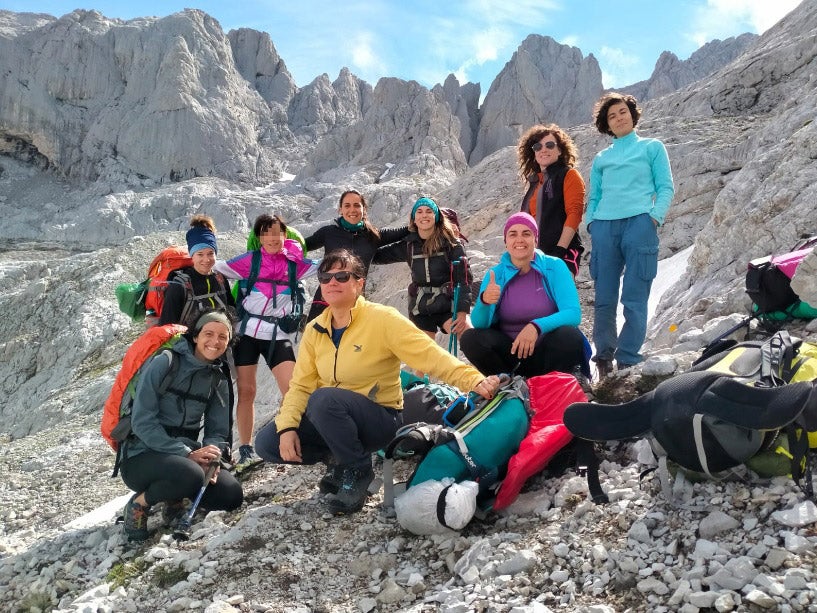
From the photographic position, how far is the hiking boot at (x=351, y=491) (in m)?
4.54

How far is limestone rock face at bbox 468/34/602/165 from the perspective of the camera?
83.3m

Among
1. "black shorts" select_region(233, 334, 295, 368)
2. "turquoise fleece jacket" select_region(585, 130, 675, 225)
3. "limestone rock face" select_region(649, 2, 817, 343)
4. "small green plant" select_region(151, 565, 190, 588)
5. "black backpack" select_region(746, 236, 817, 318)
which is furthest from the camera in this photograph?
"limestone rock face" select_region(649, 2, 817, 343)

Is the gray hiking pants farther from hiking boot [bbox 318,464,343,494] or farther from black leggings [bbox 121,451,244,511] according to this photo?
black leggings [bbox 121,451,244,511]

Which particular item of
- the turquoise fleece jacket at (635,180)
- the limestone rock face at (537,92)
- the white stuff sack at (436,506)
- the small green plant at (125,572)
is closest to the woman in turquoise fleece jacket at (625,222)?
the turquoise fleece jacket at (635,180)

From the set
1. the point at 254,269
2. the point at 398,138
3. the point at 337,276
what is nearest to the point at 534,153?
the point at 337,276

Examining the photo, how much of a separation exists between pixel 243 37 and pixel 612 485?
347ft

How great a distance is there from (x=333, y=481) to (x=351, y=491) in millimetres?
199

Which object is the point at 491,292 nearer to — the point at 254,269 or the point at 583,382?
the point at 583,382

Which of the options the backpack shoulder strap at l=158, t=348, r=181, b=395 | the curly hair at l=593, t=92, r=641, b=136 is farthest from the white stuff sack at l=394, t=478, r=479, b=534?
the curly hair at l=593, t=92, r=641, b=136

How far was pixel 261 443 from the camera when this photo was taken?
5035 millimetres

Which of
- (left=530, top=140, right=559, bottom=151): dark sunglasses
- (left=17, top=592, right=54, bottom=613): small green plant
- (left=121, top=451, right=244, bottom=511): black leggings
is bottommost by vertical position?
(left=17, top=592, right=54, bottom=613): small green plant

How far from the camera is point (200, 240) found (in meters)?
7.11

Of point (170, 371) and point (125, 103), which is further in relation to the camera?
point (125, 103)

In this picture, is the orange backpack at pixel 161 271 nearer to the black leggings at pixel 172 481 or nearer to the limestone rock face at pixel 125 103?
the black leggings at pixel 172 481
